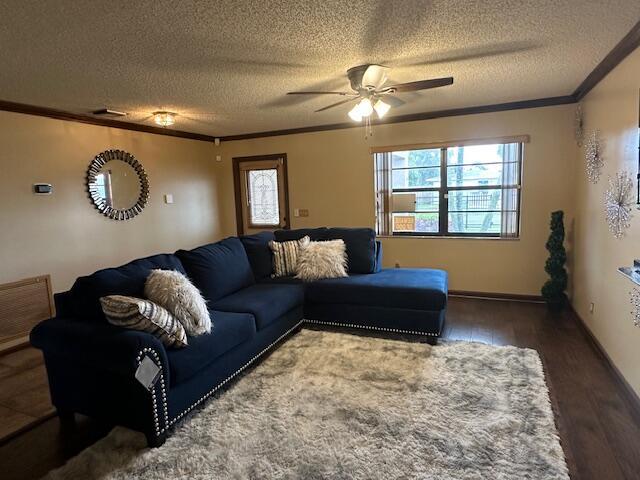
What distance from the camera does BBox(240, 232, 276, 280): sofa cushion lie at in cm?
411

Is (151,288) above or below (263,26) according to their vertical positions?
below

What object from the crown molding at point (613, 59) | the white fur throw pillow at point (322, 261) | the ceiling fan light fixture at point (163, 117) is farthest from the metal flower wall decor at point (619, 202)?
the ceiling fan light fixture at point (163, 117)

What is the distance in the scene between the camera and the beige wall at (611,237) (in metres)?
2.54

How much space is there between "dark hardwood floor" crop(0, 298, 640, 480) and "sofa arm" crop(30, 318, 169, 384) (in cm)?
49

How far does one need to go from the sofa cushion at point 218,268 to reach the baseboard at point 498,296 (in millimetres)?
2737

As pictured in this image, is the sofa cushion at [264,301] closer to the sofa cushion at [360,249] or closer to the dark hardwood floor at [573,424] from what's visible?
the sofa cushion at [360,249]

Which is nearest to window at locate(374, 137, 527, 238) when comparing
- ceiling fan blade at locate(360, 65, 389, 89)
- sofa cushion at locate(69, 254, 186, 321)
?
ceiling fan blade at locate(360, 65, 389, 89)

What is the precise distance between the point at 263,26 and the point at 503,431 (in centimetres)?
271

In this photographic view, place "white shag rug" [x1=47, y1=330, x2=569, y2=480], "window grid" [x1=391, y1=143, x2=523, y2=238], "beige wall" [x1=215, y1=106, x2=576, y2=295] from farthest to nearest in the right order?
"window grid" [x1=391, y1=143, x2=523, y2=238], "beige wall" [x1=215, y1=106, x2=576, y2=295], "white shag rug" [x1=47, y1=330, x2=569, y2=480]

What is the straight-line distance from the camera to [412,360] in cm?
315

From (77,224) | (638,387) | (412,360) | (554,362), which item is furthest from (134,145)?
(638,387)

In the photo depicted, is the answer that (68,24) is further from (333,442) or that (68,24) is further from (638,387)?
(638,387)

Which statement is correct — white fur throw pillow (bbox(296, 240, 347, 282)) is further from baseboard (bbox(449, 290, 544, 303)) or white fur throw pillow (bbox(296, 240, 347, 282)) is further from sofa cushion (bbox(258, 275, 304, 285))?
baseboard (bbox(449, 290, 544, 303))

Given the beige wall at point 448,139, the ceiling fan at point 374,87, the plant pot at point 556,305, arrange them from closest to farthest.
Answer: the ceiling fan at point 374,87
the plant pot at point 556,305
the beige wall at point 448,139
